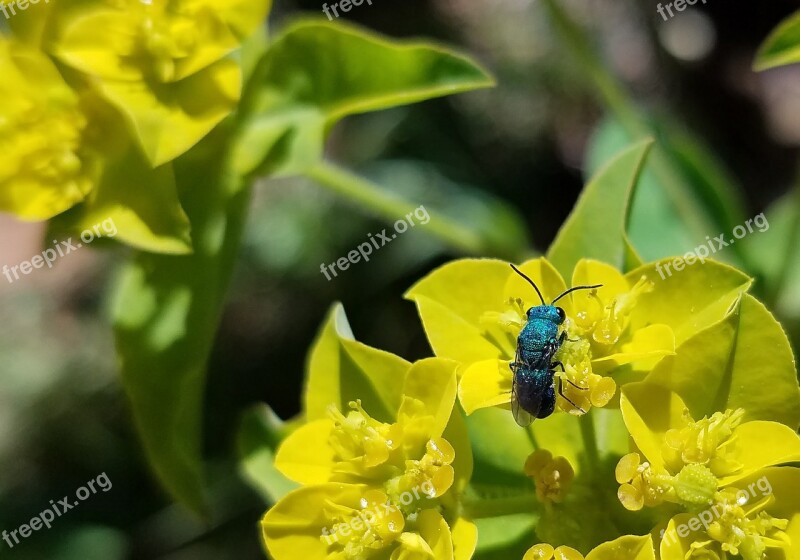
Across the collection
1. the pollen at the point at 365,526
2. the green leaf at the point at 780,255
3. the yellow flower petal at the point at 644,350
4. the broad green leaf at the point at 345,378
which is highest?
the broad green leaf at the point at 345,378

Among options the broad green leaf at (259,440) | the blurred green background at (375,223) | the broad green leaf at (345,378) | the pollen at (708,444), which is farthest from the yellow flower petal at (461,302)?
the blurred green background at (375,223)

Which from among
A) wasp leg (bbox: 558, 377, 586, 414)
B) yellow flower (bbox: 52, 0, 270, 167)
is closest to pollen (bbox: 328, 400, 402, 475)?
wasp leg (bbox: 558, 377, 586, 414)

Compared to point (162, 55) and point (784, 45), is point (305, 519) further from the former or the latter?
point (784, 45)

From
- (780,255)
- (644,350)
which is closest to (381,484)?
(644,350)

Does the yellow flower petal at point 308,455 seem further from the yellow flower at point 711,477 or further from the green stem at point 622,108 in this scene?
the green stem at point 622,108

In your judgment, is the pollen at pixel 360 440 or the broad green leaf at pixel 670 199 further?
the broad green leaf at pixel 670 199

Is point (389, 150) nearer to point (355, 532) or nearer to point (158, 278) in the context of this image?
point (158, 278)

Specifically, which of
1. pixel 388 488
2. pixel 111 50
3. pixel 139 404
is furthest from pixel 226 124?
pixel 388 488

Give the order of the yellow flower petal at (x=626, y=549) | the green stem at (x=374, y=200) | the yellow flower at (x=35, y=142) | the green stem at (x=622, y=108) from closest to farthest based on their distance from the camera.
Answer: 1. the yellow flower petal at (x=626, y=549)
2. the yellow flower at (x=35, y=142)
3. the green stem at (x=374, y=200)
4. the green stem at (x=622, y=108)
